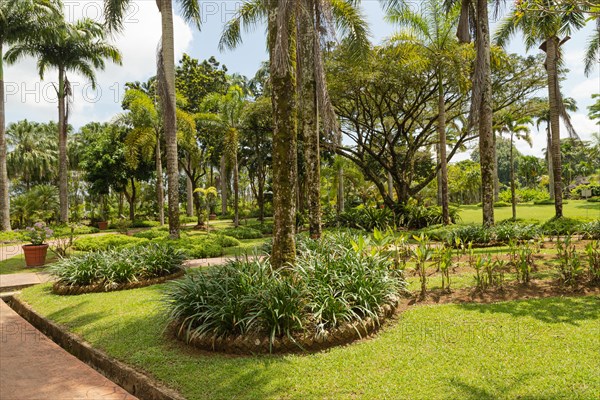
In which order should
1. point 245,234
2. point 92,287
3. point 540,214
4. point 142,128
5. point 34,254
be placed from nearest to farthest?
point 92,287
point 34,254
point 245,234
point 142,128
point 540,214

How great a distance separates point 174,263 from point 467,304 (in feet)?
21.3

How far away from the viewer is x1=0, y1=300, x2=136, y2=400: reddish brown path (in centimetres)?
412

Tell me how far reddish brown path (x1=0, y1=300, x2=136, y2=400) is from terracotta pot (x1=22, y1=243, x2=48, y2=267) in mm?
6868

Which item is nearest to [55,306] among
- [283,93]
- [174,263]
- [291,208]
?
[174,263]

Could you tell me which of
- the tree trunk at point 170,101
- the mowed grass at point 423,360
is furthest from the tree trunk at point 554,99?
the tree trunk at point 170,101

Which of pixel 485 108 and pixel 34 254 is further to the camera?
pixel 485 108

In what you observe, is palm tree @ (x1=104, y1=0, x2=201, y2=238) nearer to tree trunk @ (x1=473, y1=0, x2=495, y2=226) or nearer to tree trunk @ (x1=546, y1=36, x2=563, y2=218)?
tree trunk @ (x1=473, y1=0, x2=495, y2=226)

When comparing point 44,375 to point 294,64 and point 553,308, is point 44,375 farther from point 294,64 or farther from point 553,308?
point 553,308

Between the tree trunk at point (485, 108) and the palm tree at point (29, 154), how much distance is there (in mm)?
43491

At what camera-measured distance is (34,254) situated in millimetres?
12188

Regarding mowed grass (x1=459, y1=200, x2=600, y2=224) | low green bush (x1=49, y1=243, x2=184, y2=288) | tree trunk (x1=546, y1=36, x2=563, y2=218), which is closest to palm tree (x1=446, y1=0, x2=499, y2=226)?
tree trunk (x1=546, y1=36, x2=563, y2=218)

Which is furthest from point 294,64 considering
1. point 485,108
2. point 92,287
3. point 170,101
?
point 485,108

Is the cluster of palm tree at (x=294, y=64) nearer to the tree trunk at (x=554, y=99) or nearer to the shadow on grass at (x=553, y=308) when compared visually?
the tree trunk at (x=554, y=99)

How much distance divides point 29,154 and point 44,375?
44599 millimetres
